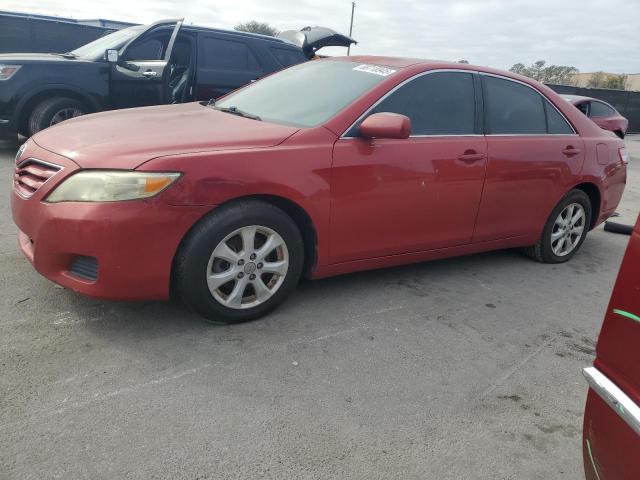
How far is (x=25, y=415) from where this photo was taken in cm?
219

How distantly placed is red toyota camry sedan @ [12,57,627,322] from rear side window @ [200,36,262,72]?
352cm

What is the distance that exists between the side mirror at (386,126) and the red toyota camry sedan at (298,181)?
0.01m

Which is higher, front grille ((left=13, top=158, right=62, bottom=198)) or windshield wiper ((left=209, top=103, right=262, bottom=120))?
windshield wiper ((left=209, top=103, right=262, bottom=120))

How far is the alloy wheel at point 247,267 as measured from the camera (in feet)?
9.53

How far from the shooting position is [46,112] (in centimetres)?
690

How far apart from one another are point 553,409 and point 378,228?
4.71ft

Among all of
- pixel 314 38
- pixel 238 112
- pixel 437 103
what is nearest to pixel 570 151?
pixel 437 103

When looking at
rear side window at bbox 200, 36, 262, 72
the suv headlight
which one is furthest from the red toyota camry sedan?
the suv headlight

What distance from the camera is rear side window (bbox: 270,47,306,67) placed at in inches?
313

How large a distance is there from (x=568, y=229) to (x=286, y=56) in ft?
16.4

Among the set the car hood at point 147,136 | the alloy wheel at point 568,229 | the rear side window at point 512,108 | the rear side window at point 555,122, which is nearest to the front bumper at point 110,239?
the car hood at point 147,136

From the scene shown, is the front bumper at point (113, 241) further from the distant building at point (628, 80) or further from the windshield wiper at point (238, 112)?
the distant building at point (628, 80)

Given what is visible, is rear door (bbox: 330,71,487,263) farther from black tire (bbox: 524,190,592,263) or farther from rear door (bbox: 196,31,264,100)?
rear door (bbox: 196,31,264,100)

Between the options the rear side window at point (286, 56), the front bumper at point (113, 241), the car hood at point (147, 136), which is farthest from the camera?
the rear side window at point (286, 56)
